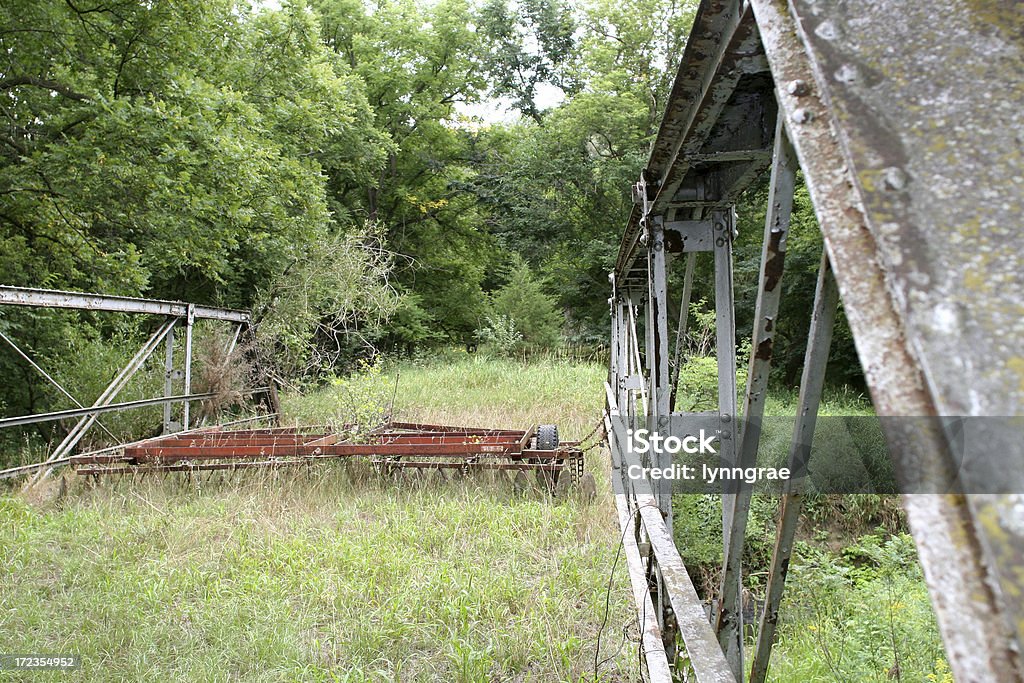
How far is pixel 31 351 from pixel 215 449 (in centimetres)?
536

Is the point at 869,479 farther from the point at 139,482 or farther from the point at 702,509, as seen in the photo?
the point at 139,482

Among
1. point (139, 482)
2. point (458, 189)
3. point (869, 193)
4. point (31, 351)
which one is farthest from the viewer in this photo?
point (458, 189)

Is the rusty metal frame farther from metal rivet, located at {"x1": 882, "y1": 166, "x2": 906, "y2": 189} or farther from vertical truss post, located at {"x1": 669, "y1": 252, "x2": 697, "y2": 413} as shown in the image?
metal rivet, located at {"x1": 882, "y1": 166, "x2": 906, "y2": 189}

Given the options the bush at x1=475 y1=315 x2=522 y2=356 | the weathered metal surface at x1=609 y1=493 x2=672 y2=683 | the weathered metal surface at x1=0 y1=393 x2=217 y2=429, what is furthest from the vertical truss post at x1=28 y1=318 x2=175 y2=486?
the bush at x1=475 y1=315 x2=522 y2=356

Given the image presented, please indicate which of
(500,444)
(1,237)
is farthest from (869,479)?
(1,237)

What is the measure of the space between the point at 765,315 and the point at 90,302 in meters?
8.19

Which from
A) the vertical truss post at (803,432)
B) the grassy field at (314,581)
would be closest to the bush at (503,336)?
the grassy field at (314,581)

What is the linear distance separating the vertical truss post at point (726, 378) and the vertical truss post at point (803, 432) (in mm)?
420

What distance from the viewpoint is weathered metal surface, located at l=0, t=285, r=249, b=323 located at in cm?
657

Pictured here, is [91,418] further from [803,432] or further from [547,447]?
[803,432]

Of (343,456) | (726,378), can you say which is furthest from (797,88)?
(343,456)

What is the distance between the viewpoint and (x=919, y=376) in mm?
580

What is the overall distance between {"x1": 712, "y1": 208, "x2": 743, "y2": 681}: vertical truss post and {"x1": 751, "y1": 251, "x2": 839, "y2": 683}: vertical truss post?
42cm

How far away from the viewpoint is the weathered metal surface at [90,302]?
21.5ft
